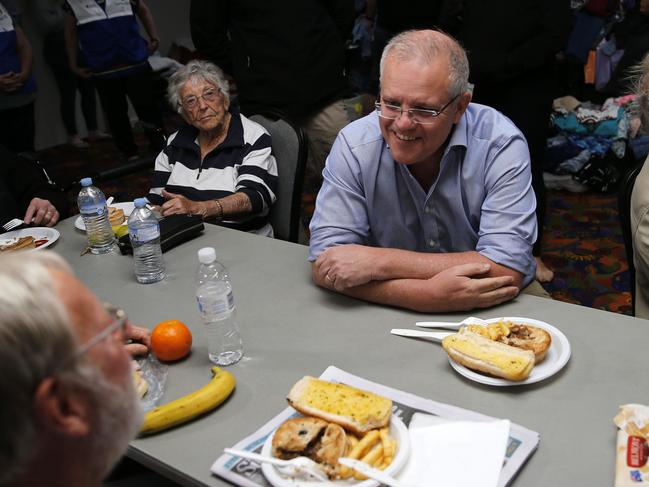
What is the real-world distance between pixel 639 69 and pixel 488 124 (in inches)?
16.5

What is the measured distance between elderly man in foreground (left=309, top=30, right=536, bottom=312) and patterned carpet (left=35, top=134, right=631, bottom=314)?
1523mm

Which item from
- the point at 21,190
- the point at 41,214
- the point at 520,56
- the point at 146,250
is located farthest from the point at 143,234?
the point at 520,56

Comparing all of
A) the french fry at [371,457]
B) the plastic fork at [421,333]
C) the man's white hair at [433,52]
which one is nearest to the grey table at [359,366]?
the plastic fork at [421,333]

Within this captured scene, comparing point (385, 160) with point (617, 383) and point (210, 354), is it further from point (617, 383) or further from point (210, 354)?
point (617, 383)

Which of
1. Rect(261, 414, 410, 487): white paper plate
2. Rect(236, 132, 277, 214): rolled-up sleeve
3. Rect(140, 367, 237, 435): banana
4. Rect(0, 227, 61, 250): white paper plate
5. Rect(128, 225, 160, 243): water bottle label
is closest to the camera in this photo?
Rect(261, 414, 410, 487): white paper plate

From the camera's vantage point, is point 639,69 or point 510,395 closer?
point 510,395

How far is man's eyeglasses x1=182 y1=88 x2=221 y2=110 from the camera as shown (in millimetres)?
2622

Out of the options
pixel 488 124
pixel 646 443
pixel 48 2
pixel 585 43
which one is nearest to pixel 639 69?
pixel 488 124

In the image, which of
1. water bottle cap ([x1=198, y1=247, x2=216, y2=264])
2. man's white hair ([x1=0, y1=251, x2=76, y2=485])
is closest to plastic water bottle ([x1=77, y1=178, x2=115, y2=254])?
water bottle cap ([x1=198, y1=247, x2=216, y2=264])

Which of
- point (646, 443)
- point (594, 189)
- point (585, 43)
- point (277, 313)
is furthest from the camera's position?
point (585, 43)

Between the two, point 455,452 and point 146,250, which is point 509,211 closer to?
point 455,452

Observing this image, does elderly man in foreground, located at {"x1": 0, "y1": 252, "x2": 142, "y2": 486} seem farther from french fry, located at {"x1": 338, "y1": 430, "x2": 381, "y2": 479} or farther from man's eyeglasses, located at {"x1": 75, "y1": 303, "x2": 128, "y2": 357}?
french fry, located at {"x1": 338, "y1": 430, "x2": 381, "y2": 479}

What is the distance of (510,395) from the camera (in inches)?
49.9

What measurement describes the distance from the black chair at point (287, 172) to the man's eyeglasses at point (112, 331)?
173 cm
